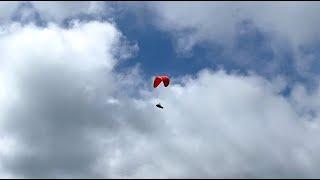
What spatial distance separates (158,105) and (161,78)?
25.2 meters

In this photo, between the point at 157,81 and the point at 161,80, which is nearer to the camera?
the point at 161,80

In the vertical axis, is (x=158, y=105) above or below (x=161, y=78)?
below

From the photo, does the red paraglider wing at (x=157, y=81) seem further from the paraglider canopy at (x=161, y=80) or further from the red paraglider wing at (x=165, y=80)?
the red paraglider wing at (x=165, y=80)

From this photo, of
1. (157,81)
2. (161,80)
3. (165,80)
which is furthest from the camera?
(157,81)

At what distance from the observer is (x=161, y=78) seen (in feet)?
405

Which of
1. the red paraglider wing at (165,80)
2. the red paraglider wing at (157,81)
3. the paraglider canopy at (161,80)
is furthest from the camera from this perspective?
the red paraglider wing at (157,81)

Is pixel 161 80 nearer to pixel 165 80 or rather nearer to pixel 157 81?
pixel 157 81

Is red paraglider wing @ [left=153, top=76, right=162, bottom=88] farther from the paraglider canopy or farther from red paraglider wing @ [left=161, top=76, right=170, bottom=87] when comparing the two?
red paraglider wing @ [left=161, top=76, right=170, bottom=87]

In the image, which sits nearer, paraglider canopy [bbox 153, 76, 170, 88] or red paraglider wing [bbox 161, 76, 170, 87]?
red paraglider wing [bbox 161, 76, 170, 87]

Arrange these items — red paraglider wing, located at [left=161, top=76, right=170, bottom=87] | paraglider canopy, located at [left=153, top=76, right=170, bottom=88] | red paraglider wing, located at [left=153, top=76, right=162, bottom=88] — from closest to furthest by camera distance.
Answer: red paraglider wing, located at [left=161, top=76, right=170, bottom=87], paraglider canopy, located at [left=153, top=76, right=170, bottom=88], red paraglider wing, located at [left=153, top=76, right=162, bottom=88]

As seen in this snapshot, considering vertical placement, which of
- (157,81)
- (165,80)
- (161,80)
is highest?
(161,80)

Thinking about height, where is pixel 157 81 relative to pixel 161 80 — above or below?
below

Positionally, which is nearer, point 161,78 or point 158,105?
point 158,105

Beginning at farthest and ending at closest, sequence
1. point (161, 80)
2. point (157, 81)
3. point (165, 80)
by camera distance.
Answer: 1. point (157, 81)
2. point (161, 80)
3. point (165, 80)
